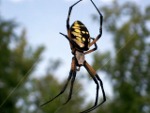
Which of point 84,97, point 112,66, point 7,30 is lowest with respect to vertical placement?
point 84,97

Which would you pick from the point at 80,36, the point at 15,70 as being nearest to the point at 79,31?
the point at 80,36

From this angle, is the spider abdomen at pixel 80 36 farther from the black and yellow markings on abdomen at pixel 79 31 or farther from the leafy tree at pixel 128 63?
the leafy tree at pixel 128 63

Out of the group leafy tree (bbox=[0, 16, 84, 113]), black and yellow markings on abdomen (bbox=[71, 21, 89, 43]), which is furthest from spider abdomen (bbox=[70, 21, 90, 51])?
leafy tree (bbox=[0, 16, 84, 113])

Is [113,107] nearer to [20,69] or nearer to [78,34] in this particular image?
[20,69]

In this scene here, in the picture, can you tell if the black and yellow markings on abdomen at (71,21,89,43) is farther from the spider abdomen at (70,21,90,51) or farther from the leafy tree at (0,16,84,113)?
the leafy tree at (0,16,84,113)

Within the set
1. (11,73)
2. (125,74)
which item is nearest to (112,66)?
(125,74)

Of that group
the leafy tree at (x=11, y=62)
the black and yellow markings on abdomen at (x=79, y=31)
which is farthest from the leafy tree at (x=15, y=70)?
the black and yellow markings on abdomen at (x=79, y=31)

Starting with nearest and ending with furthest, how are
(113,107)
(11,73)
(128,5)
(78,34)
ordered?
(78,34)
(11,73)
(113,107)
(128,5)
